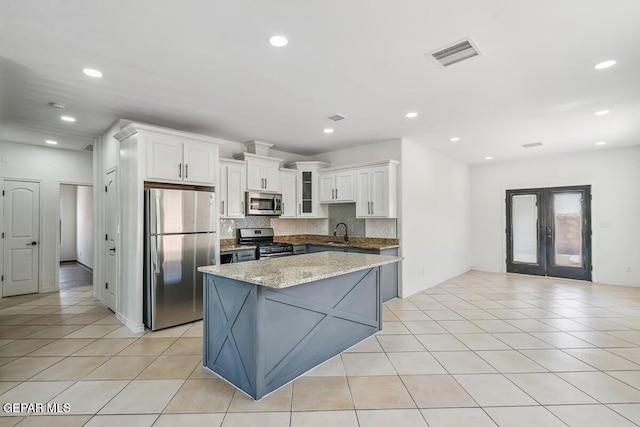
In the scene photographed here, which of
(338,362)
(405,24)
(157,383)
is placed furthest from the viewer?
(338,362)

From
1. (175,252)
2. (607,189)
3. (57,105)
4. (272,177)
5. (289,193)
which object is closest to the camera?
(57,105)

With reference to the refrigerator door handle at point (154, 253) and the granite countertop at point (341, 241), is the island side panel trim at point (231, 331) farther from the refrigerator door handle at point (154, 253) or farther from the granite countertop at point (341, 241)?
the granite countertop at point (341, 241)

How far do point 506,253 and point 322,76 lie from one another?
6818 mm

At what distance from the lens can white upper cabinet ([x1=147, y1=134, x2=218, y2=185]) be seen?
3.84 meters

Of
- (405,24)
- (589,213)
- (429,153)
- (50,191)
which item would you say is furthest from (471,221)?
(50,191)

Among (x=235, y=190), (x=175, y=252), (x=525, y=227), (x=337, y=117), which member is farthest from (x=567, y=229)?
(x=175, y=252)

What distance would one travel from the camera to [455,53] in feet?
8.45

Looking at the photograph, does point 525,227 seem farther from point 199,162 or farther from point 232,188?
point 199,162

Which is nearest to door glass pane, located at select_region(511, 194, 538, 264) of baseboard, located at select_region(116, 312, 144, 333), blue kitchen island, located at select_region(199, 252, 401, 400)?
blue kitchen island, located at select_region(199, 252, 401, 400)

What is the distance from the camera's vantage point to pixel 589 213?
6.50 m

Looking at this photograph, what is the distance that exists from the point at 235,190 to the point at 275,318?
3091mm

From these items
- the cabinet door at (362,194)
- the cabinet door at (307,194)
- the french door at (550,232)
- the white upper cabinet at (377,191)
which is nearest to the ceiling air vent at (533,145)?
the french door at (550,232)

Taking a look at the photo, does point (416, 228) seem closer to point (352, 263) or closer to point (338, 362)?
point (352, 263)

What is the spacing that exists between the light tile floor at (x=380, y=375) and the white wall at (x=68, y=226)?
633 centimetres
